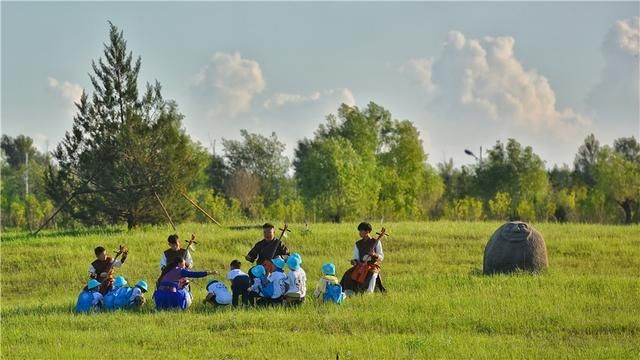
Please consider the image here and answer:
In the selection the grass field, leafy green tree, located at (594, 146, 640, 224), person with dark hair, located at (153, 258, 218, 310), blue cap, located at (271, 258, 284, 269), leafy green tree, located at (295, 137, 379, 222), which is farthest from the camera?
leafy green tree, located at (594, 146, 640, 224)

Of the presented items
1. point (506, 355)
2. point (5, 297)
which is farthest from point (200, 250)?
point (506, 355)

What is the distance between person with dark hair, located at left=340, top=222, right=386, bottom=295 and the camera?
18703mm

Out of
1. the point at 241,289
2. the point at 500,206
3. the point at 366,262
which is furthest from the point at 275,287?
the point at 500,206

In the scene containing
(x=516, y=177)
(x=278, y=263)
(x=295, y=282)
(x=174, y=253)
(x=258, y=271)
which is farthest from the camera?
(x=516, y=177)

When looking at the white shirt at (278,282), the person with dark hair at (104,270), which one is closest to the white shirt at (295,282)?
the white shirt at (278,282)

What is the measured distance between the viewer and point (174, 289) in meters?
17.4

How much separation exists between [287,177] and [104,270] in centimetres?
6639

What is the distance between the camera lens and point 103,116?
3691cm

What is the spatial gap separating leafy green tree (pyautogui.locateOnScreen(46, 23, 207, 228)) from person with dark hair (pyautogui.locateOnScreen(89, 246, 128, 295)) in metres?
16.6

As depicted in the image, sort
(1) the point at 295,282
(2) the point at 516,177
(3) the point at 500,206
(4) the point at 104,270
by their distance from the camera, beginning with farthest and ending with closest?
(2) the point at 516,177
(3) the point at 500,206
(4) the point at 104,270
(1) the point at 295,282

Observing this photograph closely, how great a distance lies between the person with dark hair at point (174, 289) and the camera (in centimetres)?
1742

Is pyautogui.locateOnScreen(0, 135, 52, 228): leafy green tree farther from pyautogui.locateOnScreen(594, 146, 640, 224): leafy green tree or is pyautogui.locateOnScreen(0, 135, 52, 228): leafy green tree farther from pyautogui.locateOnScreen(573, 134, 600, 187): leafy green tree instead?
pyautogui.locateOnScreen(573, 134, 600, 187): leafy green tree

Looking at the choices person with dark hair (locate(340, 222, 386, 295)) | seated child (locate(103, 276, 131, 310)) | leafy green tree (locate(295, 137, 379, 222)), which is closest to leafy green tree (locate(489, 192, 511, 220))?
leafy green tree (locate(295, 137, 379, 222))

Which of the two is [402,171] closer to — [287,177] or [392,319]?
[287,177]
